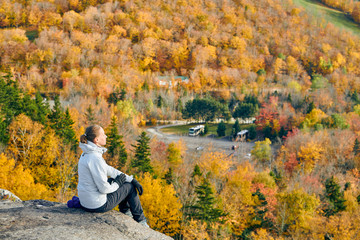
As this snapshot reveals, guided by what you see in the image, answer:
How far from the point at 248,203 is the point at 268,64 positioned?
126428mm

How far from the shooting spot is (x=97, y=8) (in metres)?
172

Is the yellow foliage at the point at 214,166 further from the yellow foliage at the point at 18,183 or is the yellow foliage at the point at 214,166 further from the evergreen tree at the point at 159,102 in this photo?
the evergreen tree at the point at 159,102

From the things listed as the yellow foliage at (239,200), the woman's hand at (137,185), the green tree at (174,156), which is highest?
the woman's hand at (137,185)

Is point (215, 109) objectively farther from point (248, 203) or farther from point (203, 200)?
point (203, 200)

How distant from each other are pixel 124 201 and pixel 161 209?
27155 mm

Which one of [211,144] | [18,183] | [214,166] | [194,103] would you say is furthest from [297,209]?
[194,103]

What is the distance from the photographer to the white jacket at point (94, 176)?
654 cm

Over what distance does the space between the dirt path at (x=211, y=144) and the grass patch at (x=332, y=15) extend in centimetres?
14456

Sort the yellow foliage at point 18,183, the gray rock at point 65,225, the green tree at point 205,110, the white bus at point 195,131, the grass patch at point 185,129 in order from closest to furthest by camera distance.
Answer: the gray rock at point 65,225 < the yellow foliage at point 18,183 < the white bus at point 195,131 < the grass patch at point 185,129 < the green tree at point 205,110

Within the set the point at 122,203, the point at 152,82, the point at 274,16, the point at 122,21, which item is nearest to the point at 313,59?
the point at 274,16

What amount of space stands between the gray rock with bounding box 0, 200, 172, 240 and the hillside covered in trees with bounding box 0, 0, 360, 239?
82.6ft

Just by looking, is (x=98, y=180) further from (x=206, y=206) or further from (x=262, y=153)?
(x=262, y=153)

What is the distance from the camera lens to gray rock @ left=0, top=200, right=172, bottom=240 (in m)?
6.04

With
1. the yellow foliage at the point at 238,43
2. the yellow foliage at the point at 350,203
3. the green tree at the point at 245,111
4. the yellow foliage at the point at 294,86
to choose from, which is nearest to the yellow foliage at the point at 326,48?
the yellow foliage at the point at 238,43
